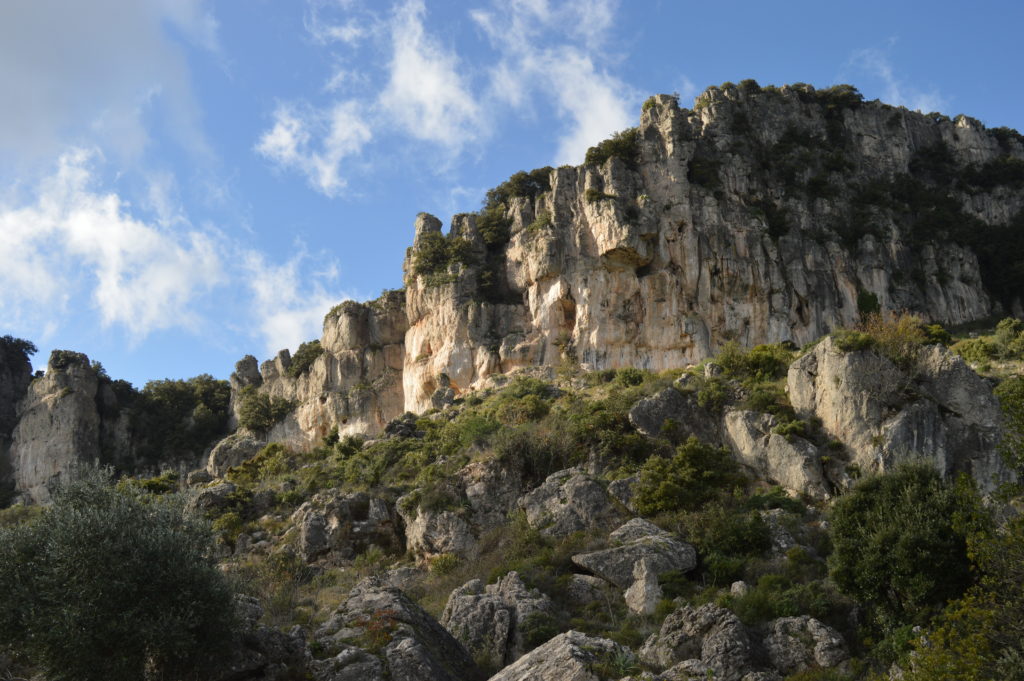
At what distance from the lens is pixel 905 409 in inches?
1234

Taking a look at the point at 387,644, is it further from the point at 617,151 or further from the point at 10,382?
the point at 10,382

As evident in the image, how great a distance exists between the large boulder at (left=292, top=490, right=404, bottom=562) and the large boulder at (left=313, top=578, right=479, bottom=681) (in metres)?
11.1

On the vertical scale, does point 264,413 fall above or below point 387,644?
above

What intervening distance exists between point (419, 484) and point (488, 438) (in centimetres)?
353

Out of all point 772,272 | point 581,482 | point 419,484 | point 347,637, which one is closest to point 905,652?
point 347,637

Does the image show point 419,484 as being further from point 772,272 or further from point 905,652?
point 772,272

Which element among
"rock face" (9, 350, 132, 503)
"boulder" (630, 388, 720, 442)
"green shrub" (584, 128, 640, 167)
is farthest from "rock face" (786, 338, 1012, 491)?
"rock face" (9, 350, 132, 503)

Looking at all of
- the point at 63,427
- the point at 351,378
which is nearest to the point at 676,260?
the point at 351,378

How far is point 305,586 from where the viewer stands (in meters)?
29.8

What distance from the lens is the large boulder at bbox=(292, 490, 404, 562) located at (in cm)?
3316

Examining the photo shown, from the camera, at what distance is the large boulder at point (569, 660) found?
1755cm

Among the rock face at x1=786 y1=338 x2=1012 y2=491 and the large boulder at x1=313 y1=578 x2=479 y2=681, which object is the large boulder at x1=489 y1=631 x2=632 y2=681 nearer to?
the large boulder at x1=313 y1=578 x2=479 y2=681

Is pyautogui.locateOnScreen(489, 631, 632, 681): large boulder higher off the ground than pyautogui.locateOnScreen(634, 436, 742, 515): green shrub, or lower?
lower

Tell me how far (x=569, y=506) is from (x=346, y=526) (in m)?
8.81
